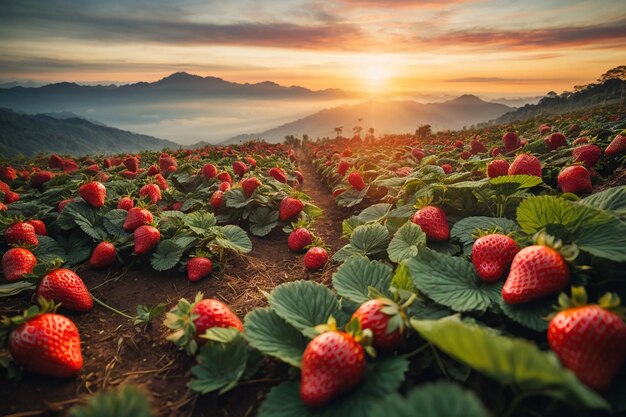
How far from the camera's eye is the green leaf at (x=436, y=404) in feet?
2.58

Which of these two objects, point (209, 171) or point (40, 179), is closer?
point (40, 179)

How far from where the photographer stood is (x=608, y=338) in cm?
112

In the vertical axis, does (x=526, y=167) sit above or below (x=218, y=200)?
above

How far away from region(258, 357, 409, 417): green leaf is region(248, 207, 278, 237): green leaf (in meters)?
3.03

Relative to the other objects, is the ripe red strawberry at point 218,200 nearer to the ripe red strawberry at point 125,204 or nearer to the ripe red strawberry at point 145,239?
the ripe red strawberry at point 125,204

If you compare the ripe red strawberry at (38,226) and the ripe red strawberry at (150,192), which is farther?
the ripe red strawberry at (150,192)

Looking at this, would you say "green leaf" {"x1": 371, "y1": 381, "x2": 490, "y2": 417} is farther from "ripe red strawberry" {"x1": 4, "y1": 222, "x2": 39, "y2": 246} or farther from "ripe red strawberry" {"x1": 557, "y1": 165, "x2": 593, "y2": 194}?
"ripe red strawberry" {"x1": 4, "y1": 222, "x2": 39, "y2": 246}

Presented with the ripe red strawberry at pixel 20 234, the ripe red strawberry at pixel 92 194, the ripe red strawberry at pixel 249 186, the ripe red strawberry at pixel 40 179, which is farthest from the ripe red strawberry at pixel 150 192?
the ripe red strawberry at pixel 40 179

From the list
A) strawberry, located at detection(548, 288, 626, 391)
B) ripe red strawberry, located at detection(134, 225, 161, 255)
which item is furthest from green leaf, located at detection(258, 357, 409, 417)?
ripe red strawberry, located at detection(134, 225, 161, 255)

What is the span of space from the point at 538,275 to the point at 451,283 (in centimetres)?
42

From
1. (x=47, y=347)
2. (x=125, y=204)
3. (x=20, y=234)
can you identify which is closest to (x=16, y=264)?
(x=20, y=234)

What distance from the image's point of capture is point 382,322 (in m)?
1.44

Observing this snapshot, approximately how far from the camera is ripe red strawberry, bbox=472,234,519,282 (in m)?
1.71

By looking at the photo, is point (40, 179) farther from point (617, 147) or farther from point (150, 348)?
point (617, 147)
